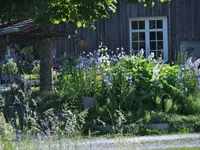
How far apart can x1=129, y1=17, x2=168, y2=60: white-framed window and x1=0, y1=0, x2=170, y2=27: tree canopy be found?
416 inches

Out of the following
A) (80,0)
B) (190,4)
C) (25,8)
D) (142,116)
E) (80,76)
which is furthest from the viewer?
(190,4)

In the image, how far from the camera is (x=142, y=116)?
9125 millimetres

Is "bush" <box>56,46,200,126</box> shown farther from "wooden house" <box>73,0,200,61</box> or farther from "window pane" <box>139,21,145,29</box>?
"window pane" <box>139,21,145,29</box>

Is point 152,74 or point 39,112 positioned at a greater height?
point 152,74

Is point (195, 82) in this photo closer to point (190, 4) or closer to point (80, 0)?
point (80, 0)

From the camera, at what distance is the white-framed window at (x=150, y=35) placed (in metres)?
19.4

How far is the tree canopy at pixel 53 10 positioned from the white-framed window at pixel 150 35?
10.6 meters

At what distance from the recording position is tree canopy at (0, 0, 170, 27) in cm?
601

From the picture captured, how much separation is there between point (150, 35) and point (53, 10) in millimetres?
12108

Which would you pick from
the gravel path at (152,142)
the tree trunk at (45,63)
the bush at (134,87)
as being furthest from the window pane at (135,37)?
the gravel path at (152,142)

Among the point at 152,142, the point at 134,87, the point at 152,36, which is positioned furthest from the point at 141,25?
the point at 152,142

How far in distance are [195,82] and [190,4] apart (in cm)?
974

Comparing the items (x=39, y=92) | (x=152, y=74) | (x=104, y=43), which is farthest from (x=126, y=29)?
(x=152, y=74)

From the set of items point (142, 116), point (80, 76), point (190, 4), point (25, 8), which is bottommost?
point (142, 116)
